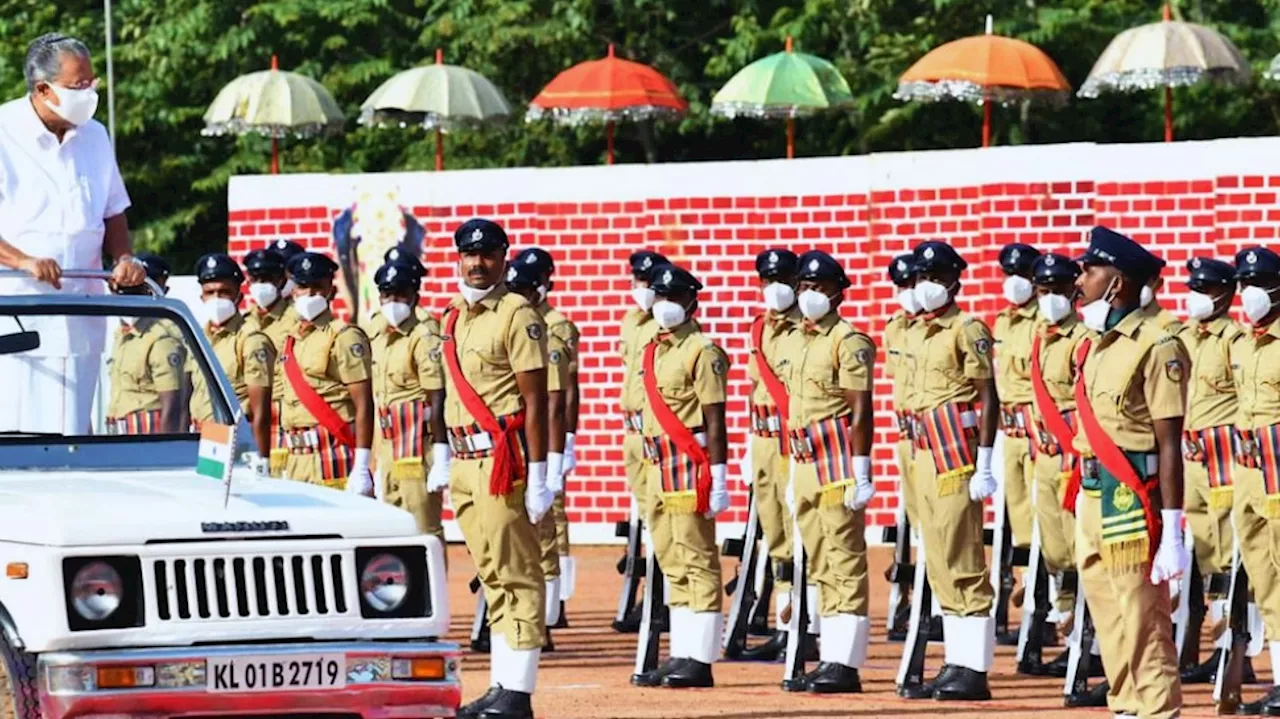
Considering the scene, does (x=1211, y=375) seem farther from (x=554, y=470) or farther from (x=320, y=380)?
(x=320, y=380)

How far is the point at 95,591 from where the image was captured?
9766mm

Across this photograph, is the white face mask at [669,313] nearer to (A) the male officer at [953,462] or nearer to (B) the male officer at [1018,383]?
(A) the male officer at [953,462]

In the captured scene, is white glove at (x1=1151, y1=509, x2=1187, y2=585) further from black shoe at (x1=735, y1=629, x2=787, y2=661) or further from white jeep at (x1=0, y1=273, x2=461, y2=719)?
black shoe at (x1=735, y1=629, x2=787, y2=661)

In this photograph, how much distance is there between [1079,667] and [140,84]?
21771mm

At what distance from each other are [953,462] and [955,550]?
18.3 inches

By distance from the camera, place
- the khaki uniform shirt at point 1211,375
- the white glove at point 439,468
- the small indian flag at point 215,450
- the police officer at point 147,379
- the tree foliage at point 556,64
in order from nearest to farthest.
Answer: the small indian flag at point 215,450 → the police officer at point 147,379 → the khaki uniform shirt at point 1211,375 → the white glove at point 439,468 → the tree foliage at point 556,64

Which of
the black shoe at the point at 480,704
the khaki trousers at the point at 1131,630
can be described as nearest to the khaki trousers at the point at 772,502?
the black shoe at the point at 480,704

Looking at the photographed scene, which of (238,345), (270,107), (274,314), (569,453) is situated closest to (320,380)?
(238,345)

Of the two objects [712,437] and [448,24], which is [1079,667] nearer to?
[712,437]

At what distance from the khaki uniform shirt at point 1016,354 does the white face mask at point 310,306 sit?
12.1 feet

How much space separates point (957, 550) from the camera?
51.4ft

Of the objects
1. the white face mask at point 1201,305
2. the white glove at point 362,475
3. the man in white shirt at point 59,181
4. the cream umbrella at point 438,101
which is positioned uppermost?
the cream umbrella at point 438,101

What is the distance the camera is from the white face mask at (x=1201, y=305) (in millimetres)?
15781

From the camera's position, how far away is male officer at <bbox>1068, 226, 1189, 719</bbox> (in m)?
12.0
